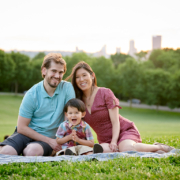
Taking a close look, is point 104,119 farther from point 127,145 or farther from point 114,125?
point 127,145

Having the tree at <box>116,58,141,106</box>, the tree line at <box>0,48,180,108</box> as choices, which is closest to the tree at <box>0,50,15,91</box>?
the tree line at <box>0,48,180,108</box>

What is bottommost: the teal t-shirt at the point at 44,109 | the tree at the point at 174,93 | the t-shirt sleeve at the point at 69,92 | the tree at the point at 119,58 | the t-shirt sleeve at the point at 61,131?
the tree at the point at 174,93

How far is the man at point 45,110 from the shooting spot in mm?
4965

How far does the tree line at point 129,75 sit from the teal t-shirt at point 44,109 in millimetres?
31761

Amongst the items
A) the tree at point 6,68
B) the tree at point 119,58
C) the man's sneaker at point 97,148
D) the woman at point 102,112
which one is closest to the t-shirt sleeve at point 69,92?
the woman at point 102,112

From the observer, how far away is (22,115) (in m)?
5.05

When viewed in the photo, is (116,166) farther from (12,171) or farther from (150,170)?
(12,171)

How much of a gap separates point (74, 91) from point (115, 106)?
96 cm

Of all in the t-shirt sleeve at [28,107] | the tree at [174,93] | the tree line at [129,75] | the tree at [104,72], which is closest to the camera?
the t-shirt sleeve at [28,107]

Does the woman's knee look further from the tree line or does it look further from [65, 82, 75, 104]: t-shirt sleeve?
the tree line

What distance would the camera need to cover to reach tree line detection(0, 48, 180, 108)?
3562cm

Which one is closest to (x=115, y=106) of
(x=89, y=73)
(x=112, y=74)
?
(x=89, y=73)

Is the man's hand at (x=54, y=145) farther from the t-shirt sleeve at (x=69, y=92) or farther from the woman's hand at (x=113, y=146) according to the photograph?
the woman's hand at (x=113, y=146)

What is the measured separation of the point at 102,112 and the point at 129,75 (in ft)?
113
